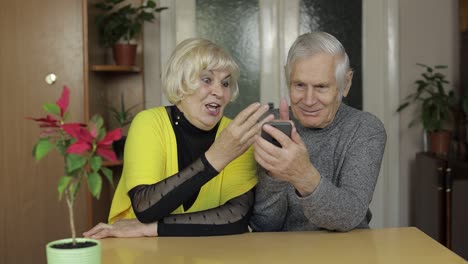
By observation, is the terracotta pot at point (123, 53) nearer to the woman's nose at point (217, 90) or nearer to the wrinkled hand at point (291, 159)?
the woman's nose at point (217, 90)

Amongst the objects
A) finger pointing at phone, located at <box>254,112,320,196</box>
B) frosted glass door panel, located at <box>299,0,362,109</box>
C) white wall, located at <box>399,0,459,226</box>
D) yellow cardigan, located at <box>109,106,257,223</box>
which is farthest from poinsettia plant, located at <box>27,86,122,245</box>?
white wall, located at <box>399,0,459,226</box>

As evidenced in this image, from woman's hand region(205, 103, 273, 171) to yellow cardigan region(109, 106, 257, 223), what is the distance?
0.65ft

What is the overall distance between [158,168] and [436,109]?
2.52 meters

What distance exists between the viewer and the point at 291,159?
1507 millimetres

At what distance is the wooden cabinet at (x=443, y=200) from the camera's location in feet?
10.4

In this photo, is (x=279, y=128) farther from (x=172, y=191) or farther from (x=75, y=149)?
(x=75, y=149)

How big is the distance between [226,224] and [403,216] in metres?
2.70

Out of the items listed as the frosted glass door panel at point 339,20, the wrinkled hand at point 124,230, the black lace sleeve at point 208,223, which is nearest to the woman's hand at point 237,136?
the black lace sleeve at point 208,223

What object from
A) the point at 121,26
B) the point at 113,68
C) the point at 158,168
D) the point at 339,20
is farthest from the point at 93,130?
the point at 339,20

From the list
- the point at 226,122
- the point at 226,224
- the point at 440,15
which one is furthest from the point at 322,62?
the point at 440,15

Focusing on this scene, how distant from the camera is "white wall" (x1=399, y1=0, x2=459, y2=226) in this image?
158 inches

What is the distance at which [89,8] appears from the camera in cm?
340

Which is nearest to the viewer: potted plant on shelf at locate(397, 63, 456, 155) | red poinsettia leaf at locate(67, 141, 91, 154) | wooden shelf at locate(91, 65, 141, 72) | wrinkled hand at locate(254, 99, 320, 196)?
red poinsettia leaf at locate(67, 141, 91, 154)

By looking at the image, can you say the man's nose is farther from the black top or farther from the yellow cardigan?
the black top
